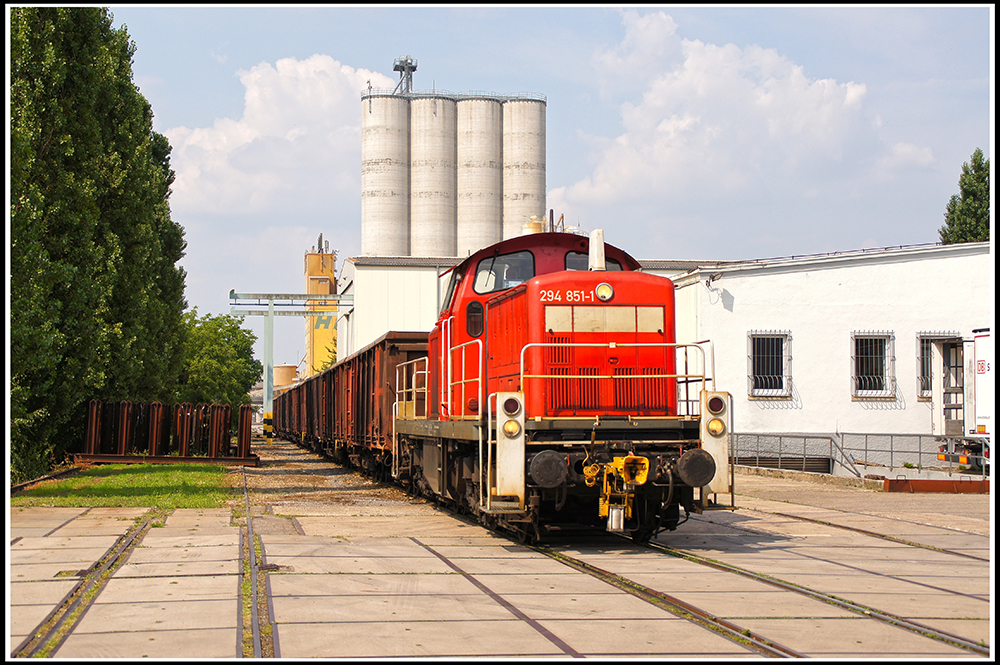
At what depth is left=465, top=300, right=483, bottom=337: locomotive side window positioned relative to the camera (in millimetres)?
11266

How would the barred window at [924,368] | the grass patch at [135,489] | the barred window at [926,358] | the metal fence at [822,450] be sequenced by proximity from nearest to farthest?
the grass patch at [135,489] → the metal fence at [822,450] → the barred window at [926,358] → the barred window at [924,368]

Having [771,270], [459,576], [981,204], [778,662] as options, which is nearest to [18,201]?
[459,576]

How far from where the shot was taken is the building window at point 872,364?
79.3ft

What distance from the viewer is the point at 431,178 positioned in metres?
73.2

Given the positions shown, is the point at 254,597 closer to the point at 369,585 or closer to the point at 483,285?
the point at 369,585

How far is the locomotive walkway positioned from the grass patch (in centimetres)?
186

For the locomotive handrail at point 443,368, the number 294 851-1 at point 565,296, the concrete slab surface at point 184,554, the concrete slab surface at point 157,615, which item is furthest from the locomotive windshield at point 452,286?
the concrete slab surface at point 157,615

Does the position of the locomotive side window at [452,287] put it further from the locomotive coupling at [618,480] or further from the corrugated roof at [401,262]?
the corrugated roof at [401,262]

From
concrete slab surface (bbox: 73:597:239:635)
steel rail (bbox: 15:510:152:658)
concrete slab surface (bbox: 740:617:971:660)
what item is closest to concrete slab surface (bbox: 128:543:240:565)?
steel rail (bbox: 15:510:152:658)

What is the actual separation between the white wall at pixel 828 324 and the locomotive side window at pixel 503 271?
1395 centimetres

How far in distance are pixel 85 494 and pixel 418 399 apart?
19.6ft

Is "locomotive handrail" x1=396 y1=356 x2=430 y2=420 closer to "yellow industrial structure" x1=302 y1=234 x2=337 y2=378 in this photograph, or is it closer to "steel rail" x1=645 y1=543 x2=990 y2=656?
"steel rail" x1=645 y1=543 x2=990 y2=656

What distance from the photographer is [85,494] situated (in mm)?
15703

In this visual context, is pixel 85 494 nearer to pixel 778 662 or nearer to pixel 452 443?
pixel 452 443
